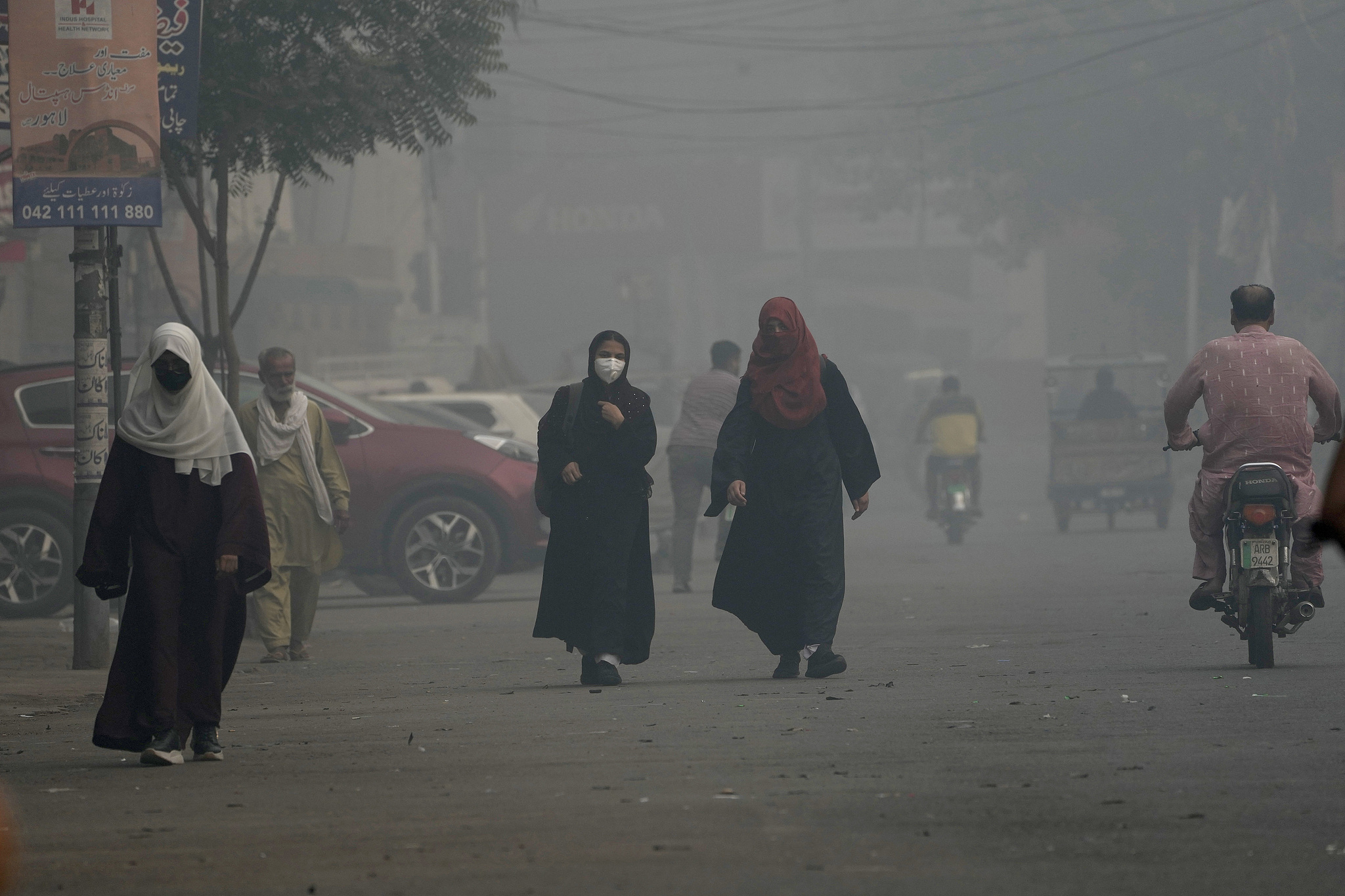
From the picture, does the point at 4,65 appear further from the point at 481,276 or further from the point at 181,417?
the point at 481,276

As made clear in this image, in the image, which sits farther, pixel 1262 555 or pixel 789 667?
pixel 789 667

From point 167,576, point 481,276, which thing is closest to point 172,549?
point 167,576

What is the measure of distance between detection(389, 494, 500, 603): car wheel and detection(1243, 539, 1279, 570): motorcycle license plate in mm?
7257

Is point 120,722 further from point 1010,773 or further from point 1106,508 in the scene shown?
point 1106,508

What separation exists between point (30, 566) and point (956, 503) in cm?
1069

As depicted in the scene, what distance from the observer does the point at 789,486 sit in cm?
950

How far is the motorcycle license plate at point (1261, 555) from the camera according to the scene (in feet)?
28.5

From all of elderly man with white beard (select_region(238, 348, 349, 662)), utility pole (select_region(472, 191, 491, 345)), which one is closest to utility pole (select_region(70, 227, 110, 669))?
elderly man with white beard (select_region(238, 348, 349, 662))

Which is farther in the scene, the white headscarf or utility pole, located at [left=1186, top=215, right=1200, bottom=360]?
utility pole, located at [left=1186, top=215, right=1200, bottom=360]

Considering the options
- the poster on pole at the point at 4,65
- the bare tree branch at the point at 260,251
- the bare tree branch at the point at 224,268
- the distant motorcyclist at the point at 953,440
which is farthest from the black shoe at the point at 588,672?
the distant motorcyclist at the point at 953,440

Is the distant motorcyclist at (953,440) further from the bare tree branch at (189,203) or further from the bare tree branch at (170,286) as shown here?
the bare tree branch at (189,203)

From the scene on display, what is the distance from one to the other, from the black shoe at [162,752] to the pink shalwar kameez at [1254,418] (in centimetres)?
452

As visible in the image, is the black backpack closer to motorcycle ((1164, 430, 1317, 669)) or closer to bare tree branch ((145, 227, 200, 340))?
motorcycle ((1164, 430, 1317, 669))

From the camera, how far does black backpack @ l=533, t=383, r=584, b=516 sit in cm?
941
